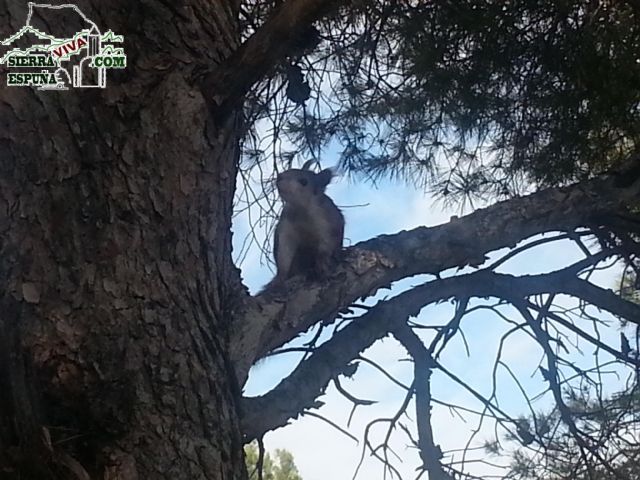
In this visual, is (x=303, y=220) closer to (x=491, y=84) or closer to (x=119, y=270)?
(x=491, y=84)

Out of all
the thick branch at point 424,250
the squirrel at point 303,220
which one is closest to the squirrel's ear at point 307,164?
the squirrel at point 303,220

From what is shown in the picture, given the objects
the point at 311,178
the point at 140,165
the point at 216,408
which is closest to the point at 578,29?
the point at 311,178

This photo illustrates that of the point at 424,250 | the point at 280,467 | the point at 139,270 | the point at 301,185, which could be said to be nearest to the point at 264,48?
the point at 139,270

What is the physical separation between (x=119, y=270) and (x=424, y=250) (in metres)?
0.59

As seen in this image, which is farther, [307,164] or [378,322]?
[307,164]

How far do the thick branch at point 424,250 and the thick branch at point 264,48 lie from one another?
32 centimetres

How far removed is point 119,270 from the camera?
39.4 inches

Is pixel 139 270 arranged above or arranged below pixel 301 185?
below

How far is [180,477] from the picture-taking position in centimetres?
93

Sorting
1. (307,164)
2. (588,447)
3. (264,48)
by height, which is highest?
(307,164)

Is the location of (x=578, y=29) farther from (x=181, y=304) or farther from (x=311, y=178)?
(x=181, y=304)

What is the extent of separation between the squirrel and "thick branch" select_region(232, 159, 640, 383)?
1.19ft

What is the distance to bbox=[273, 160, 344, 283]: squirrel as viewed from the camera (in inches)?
71.1

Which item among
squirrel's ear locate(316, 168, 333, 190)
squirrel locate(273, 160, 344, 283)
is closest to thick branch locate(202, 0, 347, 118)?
squirrel locate(273, 160, 344, 283)
